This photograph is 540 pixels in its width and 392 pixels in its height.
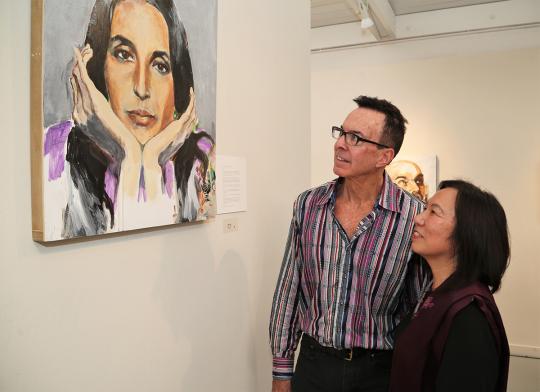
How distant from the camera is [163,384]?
4.99 feet

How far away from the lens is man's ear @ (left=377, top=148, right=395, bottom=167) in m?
1.82

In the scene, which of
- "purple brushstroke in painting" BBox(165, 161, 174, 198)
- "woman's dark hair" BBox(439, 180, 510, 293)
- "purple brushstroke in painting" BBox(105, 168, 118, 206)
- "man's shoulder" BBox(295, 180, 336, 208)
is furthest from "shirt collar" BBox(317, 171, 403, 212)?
"purple brushstroke in painting" BBox(105, 168, 118, 206)

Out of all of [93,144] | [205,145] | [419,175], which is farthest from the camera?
[419,175]

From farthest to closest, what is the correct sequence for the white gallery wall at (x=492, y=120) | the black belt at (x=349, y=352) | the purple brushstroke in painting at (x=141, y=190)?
the white gallery wall at (x=492, y=120) → the black belt at (x=349, y=352) → the purple brushstroke in painting at (x=141, y=190)

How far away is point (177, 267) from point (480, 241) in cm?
104

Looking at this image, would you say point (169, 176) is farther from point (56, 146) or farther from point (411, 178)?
point (411, 178)

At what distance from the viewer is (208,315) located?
177 centimetres

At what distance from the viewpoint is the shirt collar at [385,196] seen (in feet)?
5.76

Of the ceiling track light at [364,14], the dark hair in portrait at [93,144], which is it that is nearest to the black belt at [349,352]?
the dark hair in portrait at [93,144]

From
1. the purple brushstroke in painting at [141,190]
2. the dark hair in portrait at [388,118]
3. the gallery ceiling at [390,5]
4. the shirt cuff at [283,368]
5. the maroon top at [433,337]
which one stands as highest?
the gallery ceiling at [390,5]

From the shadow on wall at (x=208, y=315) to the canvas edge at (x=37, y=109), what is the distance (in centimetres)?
56

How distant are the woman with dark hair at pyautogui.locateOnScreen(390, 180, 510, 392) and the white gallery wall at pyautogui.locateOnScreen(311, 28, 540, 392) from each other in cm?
352

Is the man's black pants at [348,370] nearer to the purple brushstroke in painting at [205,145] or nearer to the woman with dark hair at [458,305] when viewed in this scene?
the woman with dark hair at [458,305]

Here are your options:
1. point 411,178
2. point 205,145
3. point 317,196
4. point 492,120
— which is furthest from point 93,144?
point 492,120
